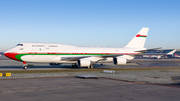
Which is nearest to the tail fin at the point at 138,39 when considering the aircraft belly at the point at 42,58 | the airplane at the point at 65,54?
the airplane at the point at 65,54

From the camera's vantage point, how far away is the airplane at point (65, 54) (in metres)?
35.3

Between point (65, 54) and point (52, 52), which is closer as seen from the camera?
point (52, 52)

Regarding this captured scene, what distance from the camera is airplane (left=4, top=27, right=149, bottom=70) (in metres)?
35.3

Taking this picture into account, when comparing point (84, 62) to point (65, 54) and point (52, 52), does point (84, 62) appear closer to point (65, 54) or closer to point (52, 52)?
point (65, 54)

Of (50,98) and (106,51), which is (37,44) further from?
(50,98)

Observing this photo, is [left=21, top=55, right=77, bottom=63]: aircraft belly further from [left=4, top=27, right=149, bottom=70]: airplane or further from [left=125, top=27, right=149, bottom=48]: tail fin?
[left=125, top=27, right=149, bottom=48]: tail fin

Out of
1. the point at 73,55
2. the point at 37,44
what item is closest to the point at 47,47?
the point at 37,44

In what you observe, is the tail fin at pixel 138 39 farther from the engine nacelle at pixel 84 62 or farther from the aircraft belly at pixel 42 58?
the aircraft belly at pixel 42 58

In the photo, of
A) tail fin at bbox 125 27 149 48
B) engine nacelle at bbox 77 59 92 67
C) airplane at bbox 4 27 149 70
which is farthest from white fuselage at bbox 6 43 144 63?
tail fin at bbox 125 27 149 48

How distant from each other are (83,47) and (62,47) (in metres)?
4.90

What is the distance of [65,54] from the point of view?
1503 inches

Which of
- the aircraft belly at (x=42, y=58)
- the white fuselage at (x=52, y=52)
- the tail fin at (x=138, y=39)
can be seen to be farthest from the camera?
the tail fin at (x=138, y=39)

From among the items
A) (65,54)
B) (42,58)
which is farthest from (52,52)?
(65,54)

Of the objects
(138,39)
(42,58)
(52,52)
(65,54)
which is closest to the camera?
(42,58)
